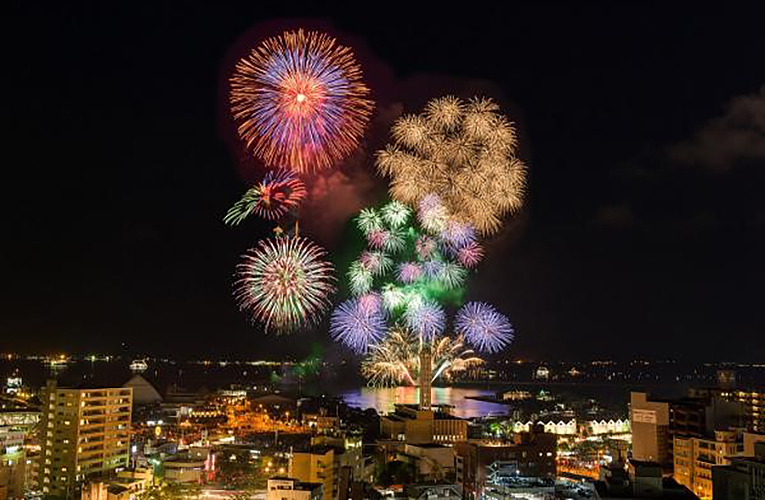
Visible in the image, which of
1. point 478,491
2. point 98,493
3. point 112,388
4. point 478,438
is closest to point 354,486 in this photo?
point 478,491

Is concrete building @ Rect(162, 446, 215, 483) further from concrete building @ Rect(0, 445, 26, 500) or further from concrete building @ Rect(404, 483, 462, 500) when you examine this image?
concrete building @ Rect(404, 483, 462, 500)

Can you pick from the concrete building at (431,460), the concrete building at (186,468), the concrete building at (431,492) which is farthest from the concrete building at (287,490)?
the concrete building at (431,460)

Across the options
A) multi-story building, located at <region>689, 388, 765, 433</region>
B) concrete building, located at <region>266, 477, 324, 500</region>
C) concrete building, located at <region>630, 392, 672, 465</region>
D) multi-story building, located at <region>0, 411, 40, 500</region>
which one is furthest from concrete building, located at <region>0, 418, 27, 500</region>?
multi-story building, located at <region>689, 388, 765, 433</region>

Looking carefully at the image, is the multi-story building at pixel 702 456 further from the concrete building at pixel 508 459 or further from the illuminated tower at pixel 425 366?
the illuminated tower at pixel 425 366

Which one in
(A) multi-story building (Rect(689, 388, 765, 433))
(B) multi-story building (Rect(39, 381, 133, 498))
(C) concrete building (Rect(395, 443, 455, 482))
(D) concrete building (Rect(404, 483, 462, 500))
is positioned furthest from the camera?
(A) multi-story building (Rect(689, 388, 765, 433))

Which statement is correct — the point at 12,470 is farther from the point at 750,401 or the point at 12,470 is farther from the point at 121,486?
the point at 750,401

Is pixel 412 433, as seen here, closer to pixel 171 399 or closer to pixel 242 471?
pixel 242 471
